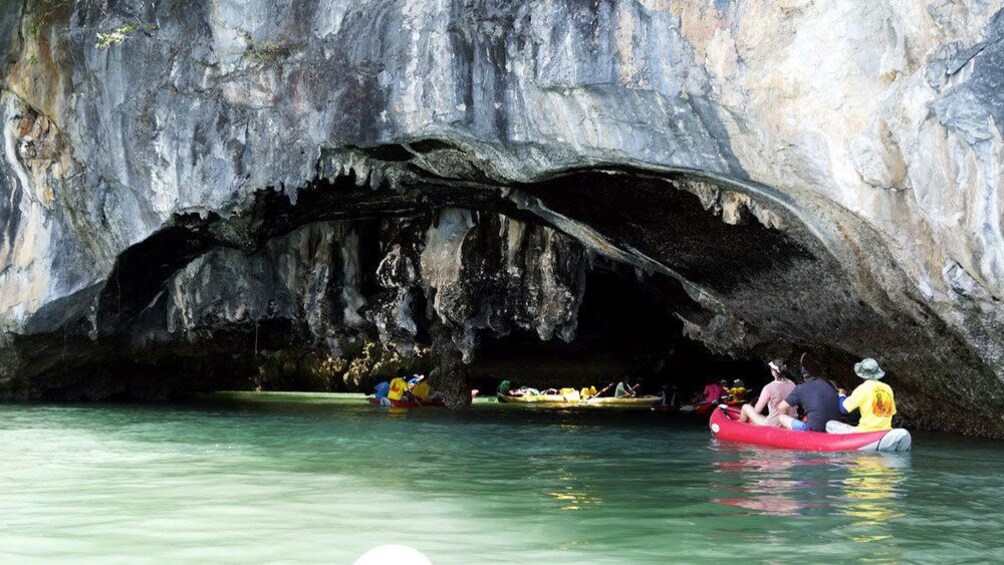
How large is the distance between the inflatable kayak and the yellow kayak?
11784mm

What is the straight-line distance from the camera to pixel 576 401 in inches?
1022

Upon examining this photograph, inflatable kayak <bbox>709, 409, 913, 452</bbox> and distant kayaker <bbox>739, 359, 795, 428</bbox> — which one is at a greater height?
distant kayaker <bbox>739, 359, 795, 428</bbox>

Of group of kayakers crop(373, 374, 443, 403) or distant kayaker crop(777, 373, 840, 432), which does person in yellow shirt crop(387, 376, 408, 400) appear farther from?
distant kayaker crop(777, 373, 840, 432)

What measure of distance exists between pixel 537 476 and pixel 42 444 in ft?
17.4

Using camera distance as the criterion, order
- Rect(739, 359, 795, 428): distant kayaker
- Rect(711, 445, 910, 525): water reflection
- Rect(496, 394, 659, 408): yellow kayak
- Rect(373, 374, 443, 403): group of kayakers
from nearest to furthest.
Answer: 1. Rect(711, 445, 910, 525): water reflection
2. Rect(739, 359, 795, 428): distant kayaker
3. Rect(373, 374, 443, 403): group of kayakers
4. Rect(496, 394, 659, 408): yellow kayak

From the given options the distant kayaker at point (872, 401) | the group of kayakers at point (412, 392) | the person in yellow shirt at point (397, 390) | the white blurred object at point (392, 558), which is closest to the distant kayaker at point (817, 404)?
the distant kayaker at point (872, 401)

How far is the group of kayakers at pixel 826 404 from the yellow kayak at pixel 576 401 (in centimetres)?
1131

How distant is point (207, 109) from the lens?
41.2 ft

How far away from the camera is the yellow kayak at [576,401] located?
79.8ft

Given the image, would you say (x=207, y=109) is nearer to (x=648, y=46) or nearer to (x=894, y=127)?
(x=648, y=46)

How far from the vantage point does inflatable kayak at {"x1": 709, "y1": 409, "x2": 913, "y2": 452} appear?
A: 33.6 ft

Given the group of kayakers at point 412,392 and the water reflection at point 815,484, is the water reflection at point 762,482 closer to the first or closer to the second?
the water reflection at point 815,484

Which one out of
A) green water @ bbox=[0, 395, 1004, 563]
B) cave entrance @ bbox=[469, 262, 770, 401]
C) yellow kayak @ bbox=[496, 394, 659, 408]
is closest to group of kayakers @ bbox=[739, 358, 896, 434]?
green water @ bbox=[0, 395, 1004, 563]

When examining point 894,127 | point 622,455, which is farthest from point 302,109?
point 894,127
